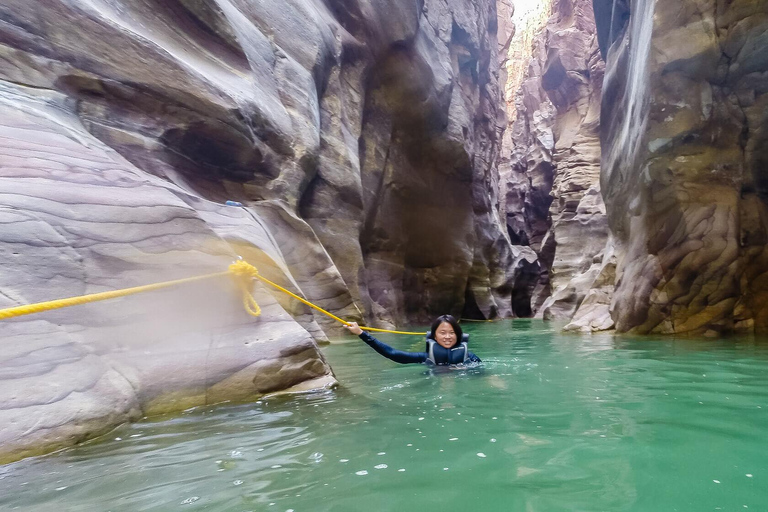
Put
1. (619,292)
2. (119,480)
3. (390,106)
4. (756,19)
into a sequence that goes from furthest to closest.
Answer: (390,106) < (619,292) < (756,19) < (119,480)

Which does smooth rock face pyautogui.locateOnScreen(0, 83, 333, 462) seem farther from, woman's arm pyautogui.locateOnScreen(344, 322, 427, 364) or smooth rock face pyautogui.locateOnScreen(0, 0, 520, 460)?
woman's arm pyautogui.locateOnScreen(344, 322, 427, 364)

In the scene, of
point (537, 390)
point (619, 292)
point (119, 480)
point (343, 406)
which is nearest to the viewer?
point (119, 480)

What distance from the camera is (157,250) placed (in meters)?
4.01

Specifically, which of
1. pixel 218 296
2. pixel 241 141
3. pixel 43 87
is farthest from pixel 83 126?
pixel 218 296

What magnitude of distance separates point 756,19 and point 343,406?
9.29m

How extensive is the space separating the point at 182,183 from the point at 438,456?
619cm

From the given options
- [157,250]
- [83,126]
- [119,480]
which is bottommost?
[119,480]

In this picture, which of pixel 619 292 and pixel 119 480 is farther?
pixel 619 292

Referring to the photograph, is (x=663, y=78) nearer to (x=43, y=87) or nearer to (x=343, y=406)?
(x=343, y=406)

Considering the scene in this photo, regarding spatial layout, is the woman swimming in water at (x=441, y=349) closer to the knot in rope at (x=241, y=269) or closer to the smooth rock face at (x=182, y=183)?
the smooth rock face at (x=182, y=183)

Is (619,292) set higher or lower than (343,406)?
higher

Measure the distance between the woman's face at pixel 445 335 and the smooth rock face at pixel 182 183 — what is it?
1.93m

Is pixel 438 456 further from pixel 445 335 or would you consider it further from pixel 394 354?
pixel 445 335

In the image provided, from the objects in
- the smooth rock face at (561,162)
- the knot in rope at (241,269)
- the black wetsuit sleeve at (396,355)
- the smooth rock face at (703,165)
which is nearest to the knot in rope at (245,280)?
the knot in rope at (241,269)
